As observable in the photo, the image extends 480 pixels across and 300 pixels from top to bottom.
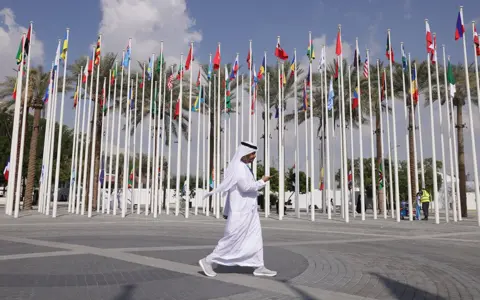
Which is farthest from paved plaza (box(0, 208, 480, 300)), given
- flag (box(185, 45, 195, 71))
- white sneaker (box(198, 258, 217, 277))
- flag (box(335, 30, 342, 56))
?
flag (box(185, 45, 195, 71))

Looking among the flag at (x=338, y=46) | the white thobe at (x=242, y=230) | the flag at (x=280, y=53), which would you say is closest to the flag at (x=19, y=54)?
the flag at (x=280, y=53)

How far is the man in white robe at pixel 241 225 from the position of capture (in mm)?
5875

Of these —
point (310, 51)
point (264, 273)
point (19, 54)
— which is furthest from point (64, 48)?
point (264, 273)

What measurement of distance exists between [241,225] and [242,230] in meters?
0.07

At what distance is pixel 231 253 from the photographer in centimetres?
591

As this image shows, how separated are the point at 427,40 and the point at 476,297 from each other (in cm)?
1928

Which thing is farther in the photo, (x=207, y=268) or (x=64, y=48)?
(x=64, y=48)

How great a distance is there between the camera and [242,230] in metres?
5.99

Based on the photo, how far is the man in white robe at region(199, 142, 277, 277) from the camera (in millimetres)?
5875

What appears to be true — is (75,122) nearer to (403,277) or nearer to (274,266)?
(274,266)

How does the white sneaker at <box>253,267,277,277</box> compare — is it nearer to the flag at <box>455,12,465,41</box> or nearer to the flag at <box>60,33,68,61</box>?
the flag at <box>455,12,465,41</box>

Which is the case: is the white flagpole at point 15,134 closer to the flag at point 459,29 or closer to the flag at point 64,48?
the flag at point 64,48

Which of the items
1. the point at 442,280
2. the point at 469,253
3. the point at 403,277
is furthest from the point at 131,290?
the point at 469,253

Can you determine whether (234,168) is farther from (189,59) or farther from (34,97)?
(34,97)
